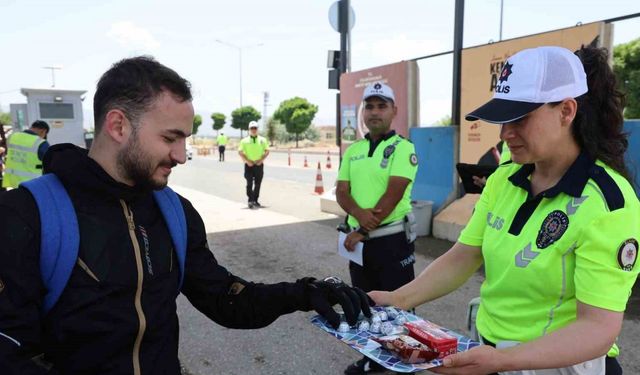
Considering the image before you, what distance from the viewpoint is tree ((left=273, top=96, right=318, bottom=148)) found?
58.9 metres

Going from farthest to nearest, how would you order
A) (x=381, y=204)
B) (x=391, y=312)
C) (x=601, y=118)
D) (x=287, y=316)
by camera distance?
(x=287, y=316) → (x=381, y=204) → (x=391, y=312) → (x=601, y=118)

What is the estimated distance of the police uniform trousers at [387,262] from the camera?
3301mm

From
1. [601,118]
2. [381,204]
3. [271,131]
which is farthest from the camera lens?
[271,131]

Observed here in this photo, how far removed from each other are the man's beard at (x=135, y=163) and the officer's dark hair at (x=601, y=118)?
1378mm

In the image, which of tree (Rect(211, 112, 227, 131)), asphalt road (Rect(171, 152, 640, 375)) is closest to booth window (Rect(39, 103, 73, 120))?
asphalt road (Rect(171, 152, 640, 375))

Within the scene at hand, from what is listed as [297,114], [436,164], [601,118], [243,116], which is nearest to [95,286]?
[601,118]

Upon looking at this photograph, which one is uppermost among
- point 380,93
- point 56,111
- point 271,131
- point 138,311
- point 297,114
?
point 297,114

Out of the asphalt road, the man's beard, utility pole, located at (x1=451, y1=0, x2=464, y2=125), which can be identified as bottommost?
the asphalt road

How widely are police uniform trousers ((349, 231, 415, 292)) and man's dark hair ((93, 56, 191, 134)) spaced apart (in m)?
2.08

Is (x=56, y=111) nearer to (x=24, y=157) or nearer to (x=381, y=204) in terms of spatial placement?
(x=24, y=157)

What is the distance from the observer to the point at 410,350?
56.7 inches

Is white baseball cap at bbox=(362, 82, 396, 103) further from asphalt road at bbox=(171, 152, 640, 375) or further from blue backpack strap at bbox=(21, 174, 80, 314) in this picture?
blue backpack strap at bbox=(21, 174, 80, 314)

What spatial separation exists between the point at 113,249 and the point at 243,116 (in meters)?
70.0

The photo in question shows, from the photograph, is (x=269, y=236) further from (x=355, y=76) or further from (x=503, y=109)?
(x=503, y=109)
